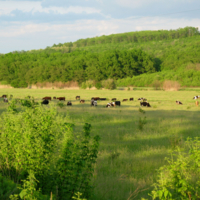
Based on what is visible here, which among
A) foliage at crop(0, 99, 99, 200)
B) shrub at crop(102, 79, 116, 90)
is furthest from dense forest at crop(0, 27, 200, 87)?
foliage at crop(0, 99, 99, 200)

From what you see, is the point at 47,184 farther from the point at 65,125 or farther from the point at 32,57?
the point at 32,57

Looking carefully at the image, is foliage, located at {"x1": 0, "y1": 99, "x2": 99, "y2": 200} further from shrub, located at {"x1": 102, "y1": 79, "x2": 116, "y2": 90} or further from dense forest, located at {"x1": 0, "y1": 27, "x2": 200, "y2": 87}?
dense forest, located at {"x1": 0, "y1": 27, "x2": 200, "y2": 87}

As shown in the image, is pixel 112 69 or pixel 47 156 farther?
pixel 112 69

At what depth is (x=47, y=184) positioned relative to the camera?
13.3 ft

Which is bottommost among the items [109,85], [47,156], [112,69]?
[47,156]

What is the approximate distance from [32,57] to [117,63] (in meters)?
54.7

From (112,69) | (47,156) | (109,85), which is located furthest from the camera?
(112,69)

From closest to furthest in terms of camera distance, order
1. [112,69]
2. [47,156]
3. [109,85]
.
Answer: [47,156] → [109,85] → [112,69]

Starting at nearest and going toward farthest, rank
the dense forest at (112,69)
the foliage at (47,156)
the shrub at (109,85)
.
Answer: the foliage at (47,156) → the shrub at (109,85) → the dense forest at (112,69)

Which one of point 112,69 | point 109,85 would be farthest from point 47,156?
point 112,69

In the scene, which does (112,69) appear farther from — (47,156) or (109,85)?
(47,156)

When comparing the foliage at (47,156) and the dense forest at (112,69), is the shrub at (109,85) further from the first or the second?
the foliage at (47,156)

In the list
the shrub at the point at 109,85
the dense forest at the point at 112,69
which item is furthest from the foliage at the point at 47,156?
the dense forest at the point at 112,69

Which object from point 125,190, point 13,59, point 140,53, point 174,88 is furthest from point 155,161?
point 13,59
